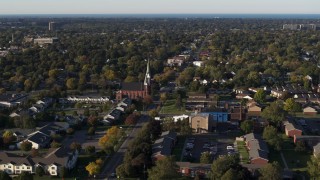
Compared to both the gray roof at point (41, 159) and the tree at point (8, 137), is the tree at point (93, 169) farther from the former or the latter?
the tree at point (8, 137)

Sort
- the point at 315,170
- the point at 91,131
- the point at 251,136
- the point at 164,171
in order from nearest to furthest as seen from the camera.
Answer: the point at 164,171 → the point at 315,170 → the point at 251,136 → the point at 91,131

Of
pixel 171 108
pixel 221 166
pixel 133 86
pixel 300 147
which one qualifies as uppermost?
pixel 133 86

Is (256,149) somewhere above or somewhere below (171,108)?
above

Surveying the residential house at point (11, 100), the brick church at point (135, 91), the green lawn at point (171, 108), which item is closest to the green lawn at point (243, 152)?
the green lawn at point (171, 108)

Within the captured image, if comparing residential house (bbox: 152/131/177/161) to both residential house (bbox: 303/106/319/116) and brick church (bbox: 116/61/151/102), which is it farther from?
residential house (bbox: 303/106/319/116)

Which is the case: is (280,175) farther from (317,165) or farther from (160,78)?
(160,78)

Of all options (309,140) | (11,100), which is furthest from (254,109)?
(11,100)

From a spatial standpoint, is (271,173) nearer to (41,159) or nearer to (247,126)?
(247,126)
